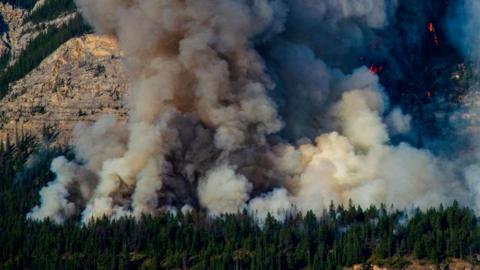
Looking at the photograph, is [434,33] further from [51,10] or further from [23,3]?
[23,3]

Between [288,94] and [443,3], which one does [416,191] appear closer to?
[288,94]

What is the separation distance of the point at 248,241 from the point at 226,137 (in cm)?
914

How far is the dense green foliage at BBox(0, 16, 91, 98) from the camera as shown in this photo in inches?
5842

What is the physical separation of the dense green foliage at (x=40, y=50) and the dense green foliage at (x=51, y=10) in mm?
3516

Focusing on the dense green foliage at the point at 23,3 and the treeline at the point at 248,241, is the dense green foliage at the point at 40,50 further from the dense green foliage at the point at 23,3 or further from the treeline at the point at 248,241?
the treeline at the point at 248,241

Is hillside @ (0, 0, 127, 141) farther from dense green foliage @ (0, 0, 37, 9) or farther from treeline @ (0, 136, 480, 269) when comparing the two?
treeline @ (0, 136, 480, 269)

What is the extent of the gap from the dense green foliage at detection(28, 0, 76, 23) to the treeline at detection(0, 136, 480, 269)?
118ft

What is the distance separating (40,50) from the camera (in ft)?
497

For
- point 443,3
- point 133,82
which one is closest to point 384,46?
point 443,3

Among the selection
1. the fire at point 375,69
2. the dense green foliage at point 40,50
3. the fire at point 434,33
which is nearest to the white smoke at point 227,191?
the fire at point 375,69

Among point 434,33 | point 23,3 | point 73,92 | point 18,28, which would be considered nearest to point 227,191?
point 73,92

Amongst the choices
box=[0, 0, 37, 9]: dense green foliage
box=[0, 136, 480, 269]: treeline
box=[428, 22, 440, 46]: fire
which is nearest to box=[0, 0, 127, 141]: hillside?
box=[0, 0, 37, 9]: dense green foliage

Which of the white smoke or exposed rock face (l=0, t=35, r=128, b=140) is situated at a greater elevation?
exposed rock face (l=0, t=35, r=128, b=140)

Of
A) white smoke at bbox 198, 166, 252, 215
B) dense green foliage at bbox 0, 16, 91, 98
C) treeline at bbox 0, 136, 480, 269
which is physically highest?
dense green foliage at bbox 0, 16, 91, 98
